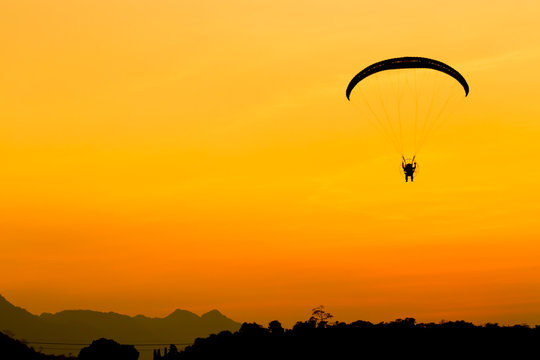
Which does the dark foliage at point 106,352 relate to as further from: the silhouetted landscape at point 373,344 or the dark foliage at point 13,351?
the dark foliage at point 13,351

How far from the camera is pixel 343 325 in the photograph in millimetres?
168250

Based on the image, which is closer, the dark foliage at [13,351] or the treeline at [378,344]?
the dark foliage at [13,351]

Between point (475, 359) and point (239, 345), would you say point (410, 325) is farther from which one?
point (239, 345)

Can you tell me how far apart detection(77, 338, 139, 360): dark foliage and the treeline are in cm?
553

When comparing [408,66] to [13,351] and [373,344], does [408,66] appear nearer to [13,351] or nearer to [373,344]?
[13,351]

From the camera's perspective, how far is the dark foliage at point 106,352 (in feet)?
426

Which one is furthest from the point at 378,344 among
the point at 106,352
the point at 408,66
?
the point at 408,66

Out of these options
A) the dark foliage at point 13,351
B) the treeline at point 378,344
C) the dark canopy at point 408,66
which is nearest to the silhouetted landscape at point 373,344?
the treeline at point 378,344

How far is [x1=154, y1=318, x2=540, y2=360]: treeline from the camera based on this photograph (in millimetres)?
142875

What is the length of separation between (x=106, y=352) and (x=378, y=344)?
4997 centimetres

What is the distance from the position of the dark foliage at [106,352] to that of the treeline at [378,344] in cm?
553

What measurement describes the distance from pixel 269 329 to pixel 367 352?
23.4m

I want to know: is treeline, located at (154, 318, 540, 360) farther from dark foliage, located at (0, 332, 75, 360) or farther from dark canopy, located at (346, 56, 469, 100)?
dark canopy, located at (346, 56, 469, 100)

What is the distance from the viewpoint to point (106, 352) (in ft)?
429
